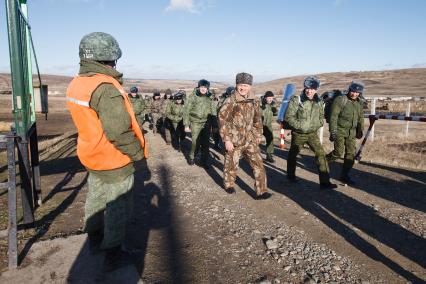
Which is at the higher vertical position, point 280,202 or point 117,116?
point 117,116

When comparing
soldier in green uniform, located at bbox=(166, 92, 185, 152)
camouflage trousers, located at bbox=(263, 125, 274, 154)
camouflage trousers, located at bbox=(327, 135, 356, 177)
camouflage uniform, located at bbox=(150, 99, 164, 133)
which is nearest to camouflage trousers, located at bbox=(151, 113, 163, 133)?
camouflage uniform, located at bbox=(150, 99, 164, 133)

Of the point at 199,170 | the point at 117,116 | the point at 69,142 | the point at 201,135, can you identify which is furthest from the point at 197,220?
the point at 69,142

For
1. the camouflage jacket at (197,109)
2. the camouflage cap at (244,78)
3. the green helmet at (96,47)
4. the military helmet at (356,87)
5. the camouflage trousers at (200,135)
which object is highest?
the green helmet at (96,47)

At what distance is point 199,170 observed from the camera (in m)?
7.97

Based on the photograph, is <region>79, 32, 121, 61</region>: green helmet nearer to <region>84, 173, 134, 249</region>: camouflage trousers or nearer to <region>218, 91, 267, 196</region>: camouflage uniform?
<region>84, 173, 134, 249</region>: camouflage trousers

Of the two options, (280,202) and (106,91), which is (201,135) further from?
(106,91)

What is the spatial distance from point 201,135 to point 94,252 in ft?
17.2

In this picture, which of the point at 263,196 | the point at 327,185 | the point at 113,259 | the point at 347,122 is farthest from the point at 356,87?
the point at 113,259

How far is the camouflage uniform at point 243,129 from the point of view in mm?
5582

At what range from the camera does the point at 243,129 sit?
18.4 feet

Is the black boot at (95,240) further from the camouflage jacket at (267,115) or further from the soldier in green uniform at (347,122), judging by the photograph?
the camouflage jacket at (267,115)

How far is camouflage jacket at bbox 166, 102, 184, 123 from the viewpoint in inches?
458

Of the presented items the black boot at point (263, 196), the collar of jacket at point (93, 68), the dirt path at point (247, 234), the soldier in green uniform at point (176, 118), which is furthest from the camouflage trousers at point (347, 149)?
the soldier in green uniform at point (176, 118)

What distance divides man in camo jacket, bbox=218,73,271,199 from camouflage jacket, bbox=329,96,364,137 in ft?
5.78
